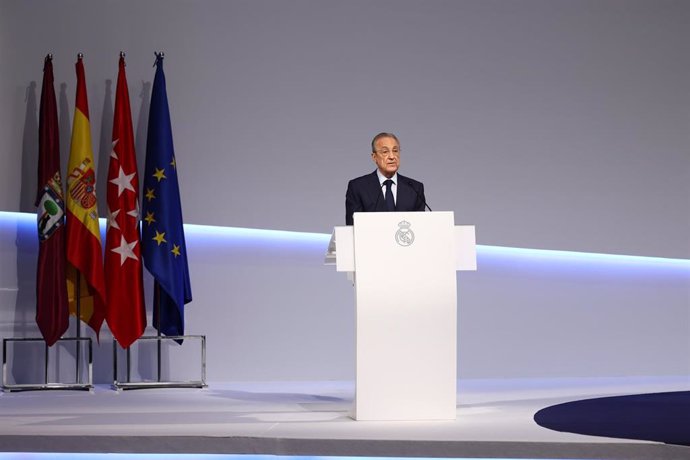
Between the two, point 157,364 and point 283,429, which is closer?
point 283,429

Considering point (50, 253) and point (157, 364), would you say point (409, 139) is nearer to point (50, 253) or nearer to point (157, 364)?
point (157, 364)

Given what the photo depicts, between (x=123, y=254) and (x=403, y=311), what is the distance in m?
2.78

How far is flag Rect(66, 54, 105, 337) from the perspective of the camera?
6215mm

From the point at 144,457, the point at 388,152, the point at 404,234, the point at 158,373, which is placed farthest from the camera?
the point at 158,373

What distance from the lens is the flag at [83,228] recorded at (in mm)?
6215

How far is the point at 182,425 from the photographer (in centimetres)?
411

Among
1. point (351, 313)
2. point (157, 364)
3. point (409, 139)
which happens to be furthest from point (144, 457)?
point (409, 139)

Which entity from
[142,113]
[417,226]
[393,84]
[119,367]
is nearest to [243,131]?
[142,113]

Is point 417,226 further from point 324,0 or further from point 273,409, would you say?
point 324,0

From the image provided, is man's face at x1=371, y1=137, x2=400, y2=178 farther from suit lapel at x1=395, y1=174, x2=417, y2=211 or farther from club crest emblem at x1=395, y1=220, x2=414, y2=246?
club crest emblem at x1=395, y1=220, x2=414, y2=246

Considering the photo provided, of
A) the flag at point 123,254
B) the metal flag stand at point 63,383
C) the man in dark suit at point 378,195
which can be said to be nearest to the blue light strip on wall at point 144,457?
the man in dark suit at point 378,195

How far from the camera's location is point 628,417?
427 centimetres

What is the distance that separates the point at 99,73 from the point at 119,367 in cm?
209

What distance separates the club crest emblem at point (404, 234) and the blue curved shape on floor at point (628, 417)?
0.94 metres
